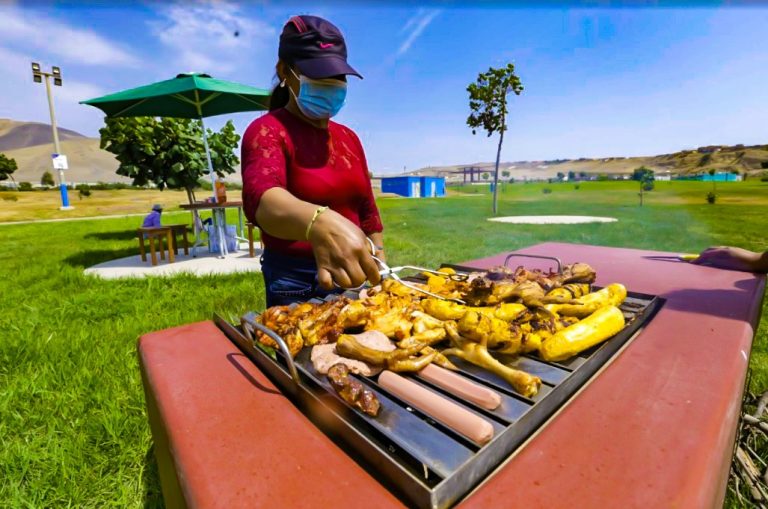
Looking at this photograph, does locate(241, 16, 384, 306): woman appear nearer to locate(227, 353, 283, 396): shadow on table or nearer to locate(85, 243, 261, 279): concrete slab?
locate(227, 353, 283, 396): shadow on table

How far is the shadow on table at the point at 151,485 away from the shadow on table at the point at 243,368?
133cm

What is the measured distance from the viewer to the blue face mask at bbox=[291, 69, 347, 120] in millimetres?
2048

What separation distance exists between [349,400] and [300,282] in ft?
4.51

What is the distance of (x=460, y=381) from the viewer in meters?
1.15

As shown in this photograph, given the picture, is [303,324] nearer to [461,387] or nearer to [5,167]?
Result: [461,387]

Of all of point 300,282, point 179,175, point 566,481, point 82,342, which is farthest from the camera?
point 179,175

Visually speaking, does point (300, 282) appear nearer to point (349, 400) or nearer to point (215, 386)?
point (215, 386)

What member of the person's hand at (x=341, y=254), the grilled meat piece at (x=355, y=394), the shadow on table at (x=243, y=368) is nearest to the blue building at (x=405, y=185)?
the shadow on table at (x=243, y=368)

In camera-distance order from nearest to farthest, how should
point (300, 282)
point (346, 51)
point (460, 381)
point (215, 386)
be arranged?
point (460, 381) < point (215, 386) < point (346, 51) < point (300, 282)

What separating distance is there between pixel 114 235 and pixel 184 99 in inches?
302

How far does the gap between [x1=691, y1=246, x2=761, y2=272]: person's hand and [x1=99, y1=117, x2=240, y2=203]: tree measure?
1214 cm

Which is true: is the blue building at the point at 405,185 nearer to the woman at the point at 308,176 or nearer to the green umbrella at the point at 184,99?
the green umbrella at the point at 184,99

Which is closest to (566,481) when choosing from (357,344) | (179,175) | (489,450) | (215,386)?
(489,450)

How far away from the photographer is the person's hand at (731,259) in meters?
2.72
